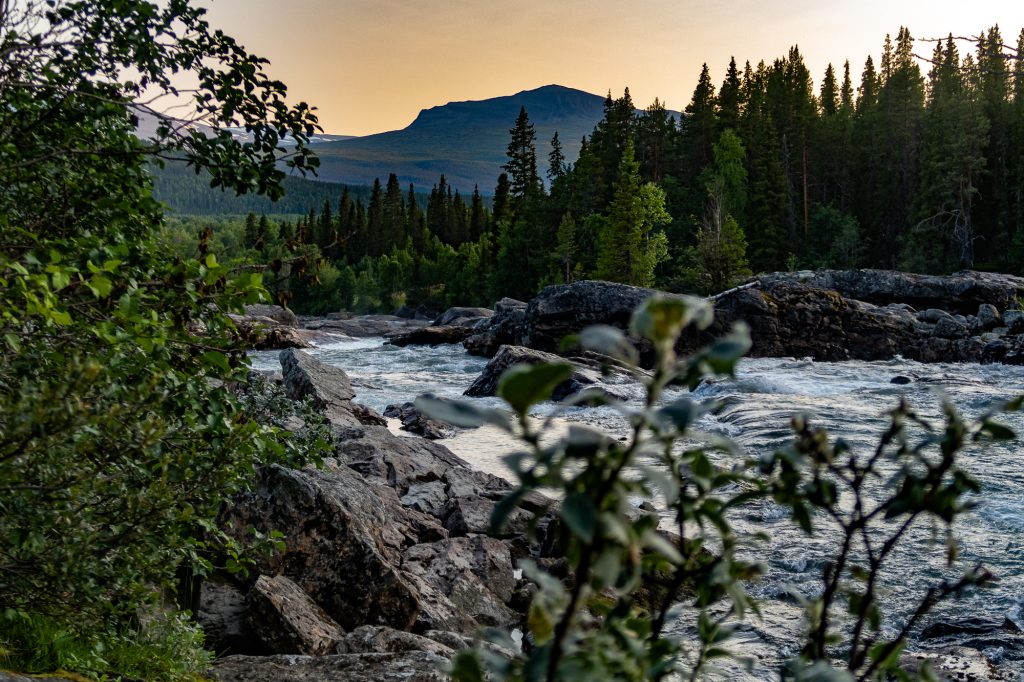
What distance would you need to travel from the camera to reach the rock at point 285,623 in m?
5.77

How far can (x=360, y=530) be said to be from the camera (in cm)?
719

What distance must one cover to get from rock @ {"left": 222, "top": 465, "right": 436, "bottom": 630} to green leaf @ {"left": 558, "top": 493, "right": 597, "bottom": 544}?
240 inches

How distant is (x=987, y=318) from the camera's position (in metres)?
32.1

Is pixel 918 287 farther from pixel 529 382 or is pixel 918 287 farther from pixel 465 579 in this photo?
pixel 529 382

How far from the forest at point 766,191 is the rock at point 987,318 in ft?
48.5

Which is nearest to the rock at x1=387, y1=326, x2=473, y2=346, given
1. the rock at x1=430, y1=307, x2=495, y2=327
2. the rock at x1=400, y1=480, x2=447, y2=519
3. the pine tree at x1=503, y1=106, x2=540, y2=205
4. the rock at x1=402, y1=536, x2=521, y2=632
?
the rock at x1=430, y1=307, x2=495, y2=327

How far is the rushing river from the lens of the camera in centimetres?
777

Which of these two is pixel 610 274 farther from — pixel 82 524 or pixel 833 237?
pixel 82 524

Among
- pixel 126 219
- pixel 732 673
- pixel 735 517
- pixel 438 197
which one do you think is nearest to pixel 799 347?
pixel 735 517

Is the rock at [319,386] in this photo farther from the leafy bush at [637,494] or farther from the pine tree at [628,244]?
the pine tree at [628,244]

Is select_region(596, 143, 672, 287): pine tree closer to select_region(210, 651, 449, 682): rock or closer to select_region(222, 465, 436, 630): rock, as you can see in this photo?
select_region(222, 465, 436, 630): rock

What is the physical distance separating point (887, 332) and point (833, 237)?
34.3 m

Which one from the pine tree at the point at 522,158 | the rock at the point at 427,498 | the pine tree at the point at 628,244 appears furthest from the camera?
the pine tree at the point at 522,158

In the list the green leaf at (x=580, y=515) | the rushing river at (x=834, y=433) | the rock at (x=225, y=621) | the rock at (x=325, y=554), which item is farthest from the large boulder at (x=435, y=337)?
the green leaf at (x=580, y=515)
